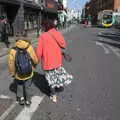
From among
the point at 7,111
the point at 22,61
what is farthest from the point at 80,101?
the point at 7,111

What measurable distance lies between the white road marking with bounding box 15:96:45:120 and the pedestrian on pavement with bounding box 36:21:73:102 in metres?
0.38

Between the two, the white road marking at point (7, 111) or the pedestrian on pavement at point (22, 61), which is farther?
the pedestrian on pavement at point (22, 61)

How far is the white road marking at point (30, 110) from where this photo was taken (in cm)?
742

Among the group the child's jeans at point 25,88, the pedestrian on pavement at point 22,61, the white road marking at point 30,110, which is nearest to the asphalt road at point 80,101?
the white road marking at point 30,110

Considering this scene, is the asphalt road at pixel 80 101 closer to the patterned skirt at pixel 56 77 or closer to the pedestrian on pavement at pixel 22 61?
the patterned skirt at pixel 56 77

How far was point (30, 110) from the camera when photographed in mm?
7945

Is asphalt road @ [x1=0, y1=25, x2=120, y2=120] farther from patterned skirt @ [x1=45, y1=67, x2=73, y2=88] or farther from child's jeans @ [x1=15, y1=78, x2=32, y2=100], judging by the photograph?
patterned skirt @ [x1=45, y1=67, x2=73, y2=88]

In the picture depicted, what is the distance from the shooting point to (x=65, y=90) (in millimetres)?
10031

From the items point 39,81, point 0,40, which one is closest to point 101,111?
point 39,81

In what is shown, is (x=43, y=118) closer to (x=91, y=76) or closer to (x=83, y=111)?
(x=83, y=111)

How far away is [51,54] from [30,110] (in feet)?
4.36

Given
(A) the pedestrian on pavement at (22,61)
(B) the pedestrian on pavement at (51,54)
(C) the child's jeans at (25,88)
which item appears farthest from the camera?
(B) the pedestrian on pavement at (51,54)

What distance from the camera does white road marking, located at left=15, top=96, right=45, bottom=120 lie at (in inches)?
292

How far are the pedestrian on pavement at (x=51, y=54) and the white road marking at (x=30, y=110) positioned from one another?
0.38 m
